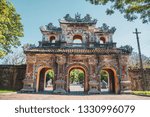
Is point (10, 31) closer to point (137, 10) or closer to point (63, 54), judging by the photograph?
point (63, 54)

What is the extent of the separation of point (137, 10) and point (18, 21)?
1613 centimetres

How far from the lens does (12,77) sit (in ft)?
68.7

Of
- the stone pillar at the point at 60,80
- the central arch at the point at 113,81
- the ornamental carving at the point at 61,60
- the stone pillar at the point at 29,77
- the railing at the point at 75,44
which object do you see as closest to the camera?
the stone pillar at the point at 60,80

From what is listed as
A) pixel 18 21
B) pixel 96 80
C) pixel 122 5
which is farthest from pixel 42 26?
pixel 122 5

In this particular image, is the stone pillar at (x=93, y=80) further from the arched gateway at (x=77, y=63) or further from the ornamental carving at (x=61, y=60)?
the ornamental carving at (x=61, y=60)

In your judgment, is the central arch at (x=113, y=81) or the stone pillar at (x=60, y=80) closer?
the stone pillar at (x=60, y=80)

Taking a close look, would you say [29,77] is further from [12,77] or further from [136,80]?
[136,80]

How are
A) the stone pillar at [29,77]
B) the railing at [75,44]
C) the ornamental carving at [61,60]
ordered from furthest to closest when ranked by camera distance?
the railing at [75,44], the ornamental carving at [61,60], the stone pillar at [29,77]

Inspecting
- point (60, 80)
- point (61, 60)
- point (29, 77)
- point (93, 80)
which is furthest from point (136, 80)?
point (29, 77)

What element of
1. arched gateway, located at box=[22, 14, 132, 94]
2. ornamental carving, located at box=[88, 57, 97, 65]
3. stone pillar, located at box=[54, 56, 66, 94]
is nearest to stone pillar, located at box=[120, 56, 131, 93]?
arched gateway, located at box=[22, 14, 132, 94]

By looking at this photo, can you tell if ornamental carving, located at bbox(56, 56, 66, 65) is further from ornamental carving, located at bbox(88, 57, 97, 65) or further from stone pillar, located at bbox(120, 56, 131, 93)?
stone pillar, located at bbox(120, 56, 131, 93)

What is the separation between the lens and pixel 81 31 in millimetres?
21859

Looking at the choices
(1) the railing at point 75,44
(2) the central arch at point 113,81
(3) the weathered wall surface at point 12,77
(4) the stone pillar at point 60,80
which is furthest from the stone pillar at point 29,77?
(2) the central arch at point 113,81

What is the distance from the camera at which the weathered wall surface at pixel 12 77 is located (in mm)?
20734
